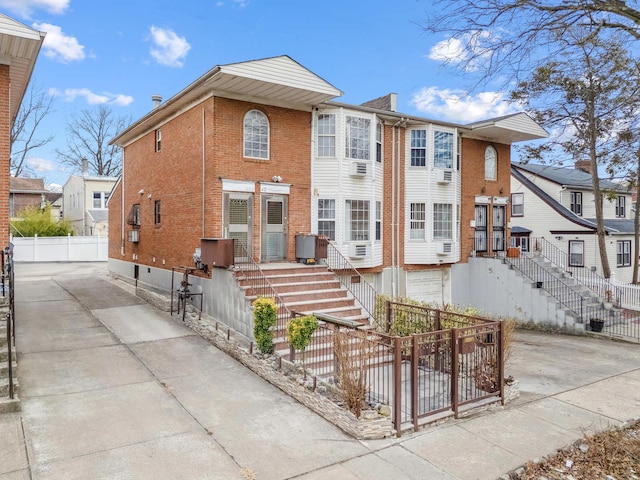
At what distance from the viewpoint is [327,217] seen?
14.2m

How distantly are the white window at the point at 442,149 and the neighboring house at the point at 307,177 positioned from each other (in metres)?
0.04

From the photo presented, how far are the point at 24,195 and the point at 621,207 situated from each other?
46715mm

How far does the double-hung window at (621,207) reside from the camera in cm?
2892

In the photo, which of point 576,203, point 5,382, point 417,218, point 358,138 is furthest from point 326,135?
point 576,203

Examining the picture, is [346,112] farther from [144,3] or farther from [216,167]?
[144,3]

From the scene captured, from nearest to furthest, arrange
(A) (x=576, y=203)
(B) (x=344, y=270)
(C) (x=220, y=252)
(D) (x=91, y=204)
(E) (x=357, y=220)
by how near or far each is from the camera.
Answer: (C) (x=220, y=252), (B) (x=344, y=270), (E) (x=357, y=220), (A) (x=576, y=203), (D) (x=91, y=204)

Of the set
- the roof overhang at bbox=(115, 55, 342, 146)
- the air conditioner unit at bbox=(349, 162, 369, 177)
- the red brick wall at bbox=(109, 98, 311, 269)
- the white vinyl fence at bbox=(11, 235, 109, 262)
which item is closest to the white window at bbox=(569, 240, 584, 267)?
the air conditioner unit at bbox=(349, 162, 369, 177)

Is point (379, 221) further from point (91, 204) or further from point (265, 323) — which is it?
point (91, 204)

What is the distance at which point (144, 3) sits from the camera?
15617mm

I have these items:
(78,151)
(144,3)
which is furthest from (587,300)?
(78,151)

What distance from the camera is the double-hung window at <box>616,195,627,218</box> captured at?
28923 mm

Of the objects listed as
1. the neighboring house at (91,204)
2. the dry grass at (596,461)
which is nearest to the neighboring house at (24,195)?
the neighboring house at (91,204)

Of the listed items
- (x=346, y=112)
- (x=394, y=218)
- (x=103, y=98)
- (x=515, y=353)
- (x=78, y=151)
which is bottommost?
(x=515, y=353)

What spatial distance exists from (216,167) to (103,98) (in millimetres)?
36236
